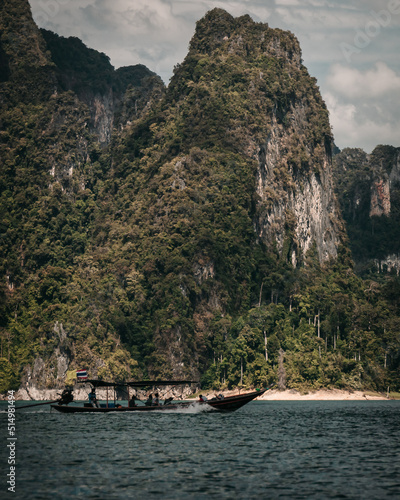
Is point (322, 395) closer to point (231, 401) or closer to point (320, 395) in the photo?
point (320, 395)

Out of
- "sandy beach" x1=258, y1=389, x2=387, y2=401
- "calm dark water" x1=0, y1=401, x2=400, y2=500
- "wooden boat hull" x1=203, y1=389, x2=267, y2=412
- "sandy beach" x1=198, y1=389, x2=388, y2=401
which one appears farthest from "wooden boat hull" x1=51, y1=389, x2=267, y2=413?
"sandy beach" x1=258, y1=389, x2=387, y2=401

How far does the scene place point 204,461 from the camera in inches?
1738

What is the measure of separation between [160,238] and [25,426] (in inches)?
4778

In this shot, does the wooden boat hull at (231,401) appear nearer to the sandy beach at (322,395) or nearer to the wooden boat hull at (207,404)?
the wooden boat hull at (207,404)

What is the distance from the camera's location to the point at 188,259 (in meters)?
183

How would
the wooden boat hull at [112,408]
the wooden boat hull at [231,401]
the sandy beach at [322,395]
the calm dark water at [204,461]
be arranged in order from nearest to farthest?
the calm dark water at [204,461] < the wooden boat hull at [112,408] < the wooden boat hull at [231,401] < the sandy beach at [322,395]

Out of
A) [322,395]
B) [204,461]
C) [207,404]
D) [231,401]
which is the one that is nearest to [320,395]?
[322,395]

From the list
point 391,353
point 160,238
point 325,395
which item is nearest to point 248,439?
point 325,395

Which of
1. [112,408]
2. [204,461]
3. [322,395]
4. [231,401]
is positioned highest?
[231,401]

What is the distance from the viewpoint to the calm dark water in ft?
115

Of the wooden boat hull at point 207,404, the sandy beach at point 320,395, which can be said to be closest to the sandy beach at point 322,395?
the sandy beach at point 320,395

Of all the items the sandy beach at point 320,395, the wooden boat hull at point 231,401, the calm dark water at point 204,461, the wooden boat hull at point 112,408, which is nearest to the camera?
the calm dark water at point 204,461

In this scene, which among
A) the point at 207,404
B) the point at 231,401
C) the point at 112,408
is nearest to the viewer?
the point at 112,408

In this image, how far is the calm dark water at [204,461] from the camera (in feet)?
115
